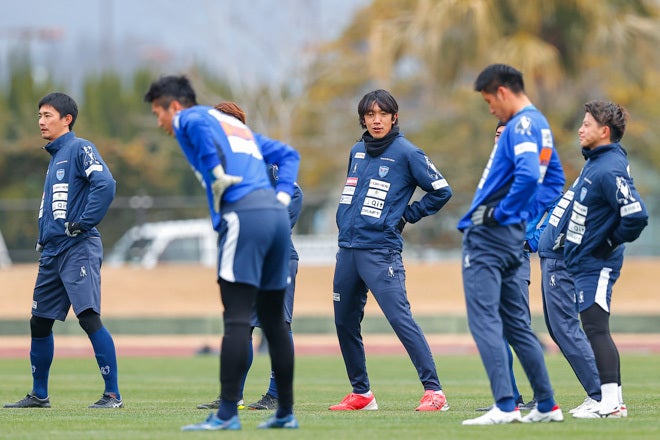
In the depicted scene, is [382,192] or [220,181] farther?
[382,192]

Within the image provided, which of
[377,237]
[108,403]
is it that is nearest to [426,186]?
[377,237]

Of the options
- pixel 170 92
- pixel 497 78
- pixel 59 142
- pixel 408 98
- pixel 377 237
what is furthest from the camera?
pixel 408 98

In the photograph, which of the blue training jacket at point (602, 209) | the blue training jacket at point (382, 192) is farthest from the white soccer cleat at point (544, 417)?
the blue training jacket at point (382, 192)

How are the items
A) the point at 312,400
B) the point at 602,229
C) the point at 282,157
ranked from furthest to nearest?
the point at 312,400 < the point at 602,229 < the point at 282,157

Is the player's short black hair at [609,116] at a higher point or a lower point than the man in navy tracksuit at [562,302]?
higher

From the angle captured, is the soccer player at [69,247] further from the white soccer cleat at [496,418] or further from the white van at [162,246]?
the white van at [162,246]

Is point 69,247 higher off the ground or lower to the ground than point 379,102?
lower

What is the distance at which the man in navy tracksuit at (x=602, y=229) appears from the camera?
8414mm

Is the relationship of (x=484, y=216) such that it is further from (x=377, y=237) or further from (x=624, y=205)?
(x=377, y=237)

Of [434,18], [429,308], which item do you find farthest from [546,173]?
[434,18]

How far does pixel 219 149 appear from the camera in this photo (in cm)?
742

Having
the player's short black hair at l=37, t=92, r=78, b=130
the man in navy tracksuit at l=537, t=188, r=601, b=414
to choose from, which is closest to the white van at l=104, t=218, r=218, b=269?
the player's short black hair at l=37, t=92, r=78, b=130

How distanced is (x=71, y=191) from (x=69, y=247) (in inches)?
18.5

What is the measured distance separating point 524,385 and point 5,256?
1979 cm
